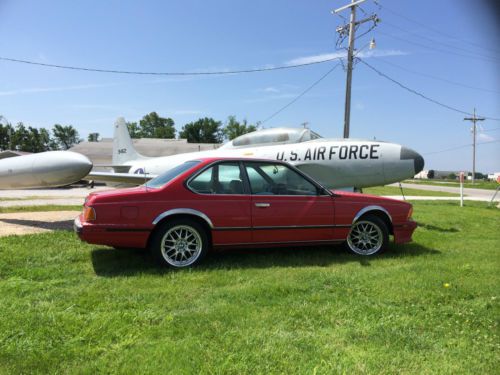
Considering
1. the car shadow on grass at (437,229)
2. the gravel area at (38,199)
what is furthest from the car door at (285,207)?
the gravel area at (38,199)

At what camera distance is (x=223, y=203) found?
16.5 ft

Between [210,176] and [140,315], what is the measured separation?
2.27 meters

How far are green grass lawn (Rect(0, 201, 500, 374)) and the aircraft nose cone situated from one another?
Answer: 323 centimetres

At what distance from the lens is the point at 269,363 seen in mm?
2604

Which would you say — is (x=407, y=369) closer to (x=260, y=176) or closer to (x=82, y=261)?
(x=260, y=176)

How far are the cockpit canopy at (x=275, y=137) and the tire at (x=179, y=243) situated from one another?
17.4ft

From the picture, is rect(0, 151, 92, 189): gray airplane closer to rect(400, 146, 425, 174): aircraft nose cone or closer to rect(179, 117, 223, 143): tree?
rect(400, 146, 425, 174): aircraft nose cone

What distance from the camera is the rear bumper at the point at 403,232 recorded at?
19.1 feet

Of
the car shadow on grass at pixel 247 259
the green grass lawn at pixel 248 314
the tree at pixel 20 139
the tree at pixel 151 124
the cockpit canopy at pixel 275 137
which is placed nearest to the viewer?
the green grass lawn at pixel 248 314

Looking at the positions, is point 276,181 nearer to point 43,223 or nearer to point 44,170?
point 44,170

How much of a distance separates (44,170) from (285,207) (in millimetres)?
5647

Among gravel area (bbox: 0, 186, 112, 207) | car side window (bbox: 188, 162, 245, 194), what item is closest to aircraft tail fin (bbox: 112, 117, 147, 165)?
gravel area (bbox: 0, 186, 112, 207)

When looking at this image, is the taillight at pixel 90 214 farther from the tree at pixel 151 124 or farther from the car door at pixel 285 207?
the tree at pixel 151 124

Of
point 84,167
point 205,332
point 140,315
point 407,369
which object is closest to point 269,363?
point 205,332
